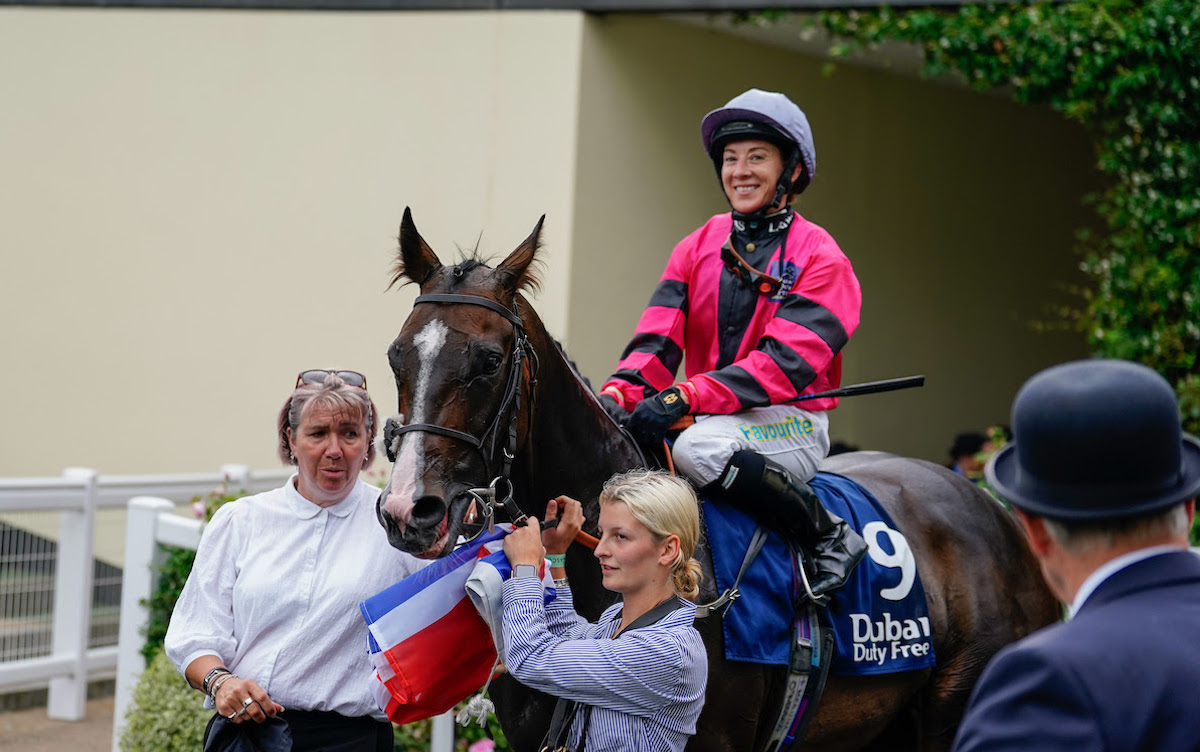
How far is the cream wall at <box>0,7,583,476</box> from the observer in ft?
27.2

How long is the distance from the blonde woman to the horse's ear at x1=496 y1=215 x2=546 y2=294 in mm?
640

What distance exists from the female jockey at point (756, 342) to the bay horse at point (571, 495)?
0.23 m

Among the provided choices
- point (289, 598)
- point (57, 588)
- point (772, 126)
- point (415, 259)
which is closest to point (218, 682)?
point (289, 598)

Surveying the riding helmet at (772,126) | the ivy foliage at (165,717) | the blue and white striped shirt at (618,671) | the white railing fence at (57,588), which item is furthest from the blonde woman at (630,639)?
the white railing fence at (57,588)

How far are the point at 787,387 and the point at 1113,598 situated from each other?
75.5 inches

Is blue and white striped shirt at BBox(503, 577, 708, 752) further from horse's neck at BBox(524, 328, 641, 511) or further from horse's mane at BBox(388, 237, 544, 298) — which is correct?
horse's mane at BBox(388, 237, 544, 298)

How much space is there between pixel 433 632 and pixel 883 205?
27.1 feet

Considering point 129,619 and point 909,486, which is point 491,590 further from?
point 129,619

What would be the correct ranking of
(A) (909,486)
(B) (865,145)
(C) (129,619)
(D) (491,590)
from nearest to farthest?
(D) (491,590) < (A) (909,486) < (C) (129,619) < (B) (865,145)

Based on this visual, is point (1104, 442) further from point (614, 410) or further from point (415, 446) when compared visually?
point (614, 410)

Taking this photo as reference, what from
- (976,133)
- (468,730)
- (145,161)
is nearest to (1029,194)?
(976,133)

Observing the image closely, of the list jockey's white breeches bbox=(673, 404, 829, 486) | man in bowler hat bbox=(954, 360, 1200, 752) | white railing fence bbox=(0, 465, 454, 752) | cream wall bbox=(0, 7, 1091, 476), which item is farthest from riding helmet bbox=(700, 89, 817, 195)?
cream wall bbox=(0, 7, 1091, 476)

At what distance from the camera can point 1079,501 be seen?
4.59ft

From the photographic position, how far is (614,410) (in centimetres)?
334
